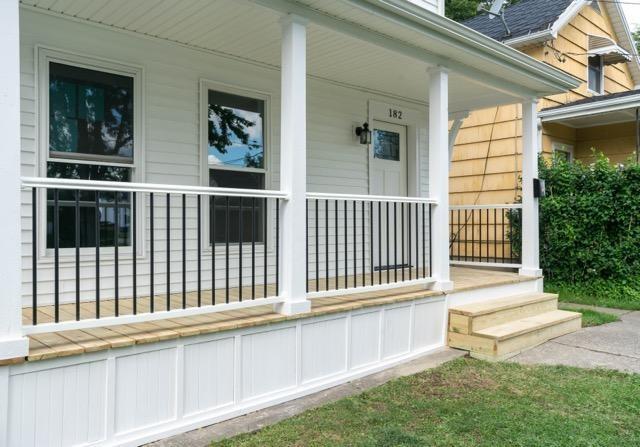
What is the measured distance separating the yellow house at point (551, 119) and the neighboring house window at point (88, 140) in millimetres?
6111

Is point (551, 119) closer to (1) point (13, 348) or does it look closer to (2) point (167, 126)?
(2) point (167, 126)

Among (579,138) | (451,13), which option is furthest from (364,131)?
(451,13)

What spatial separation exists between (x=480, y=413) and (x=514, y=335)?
63.1 inches

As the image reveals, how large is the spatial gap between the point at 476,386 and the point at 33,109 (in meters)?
3.78

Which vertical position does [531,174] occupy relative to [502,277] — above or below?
above

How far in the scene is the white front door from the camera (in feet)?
21.4

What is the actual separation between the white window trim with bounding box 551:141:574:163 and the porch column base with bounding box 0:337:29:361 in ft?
27.7

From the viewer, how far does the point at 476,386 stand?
381 centimetres

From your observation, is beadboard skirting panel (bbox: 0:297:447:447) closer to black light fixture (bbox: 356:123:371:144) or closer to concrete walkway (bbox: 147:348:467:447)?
concrete walkway (bbox: 147:348:467:447)

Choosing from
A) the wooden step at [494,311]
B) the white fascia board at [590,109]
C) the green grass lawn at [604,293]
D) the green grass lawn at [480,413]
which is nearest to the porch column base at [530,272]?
the wooden step at [494,311]

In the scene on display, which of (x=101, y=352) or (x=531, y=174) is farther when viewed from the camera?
(x=531, y=174)

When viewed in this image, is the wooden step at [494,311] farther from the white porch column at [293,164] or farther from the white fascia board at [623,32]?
the white fascia board at [623,32]

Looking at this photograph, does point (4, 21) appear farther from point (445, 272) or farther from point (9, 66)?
point (445, 272)

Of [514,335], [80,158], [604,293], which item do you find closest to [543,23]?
[604,293]
